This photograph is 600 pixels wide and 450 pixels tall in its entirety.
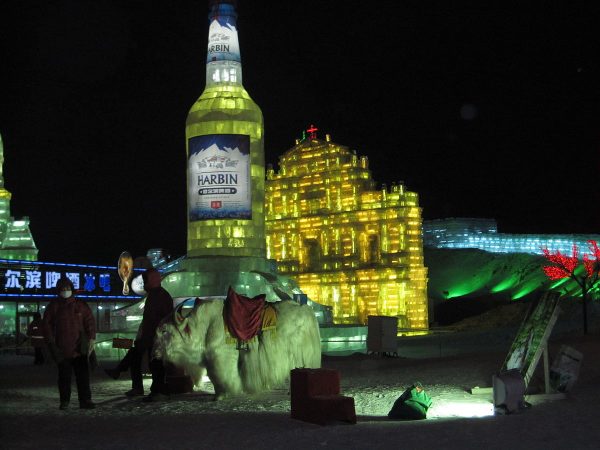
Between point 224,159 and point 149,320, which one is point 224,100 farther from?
point 149,320

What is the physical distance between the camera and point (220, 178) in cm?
3522

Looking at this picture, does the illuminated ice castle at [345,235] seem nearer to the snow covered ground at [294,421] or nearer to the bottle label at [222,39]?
the bottle label at [222,39]

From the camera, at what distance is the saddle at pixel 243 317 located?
14.3 metres

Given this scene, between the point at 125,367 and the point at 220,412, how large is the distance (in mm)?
3396

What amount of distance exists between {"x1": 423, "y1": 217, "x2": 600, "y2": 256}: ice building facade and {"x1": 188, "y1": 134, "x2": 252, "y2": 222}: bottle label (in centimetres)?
5313

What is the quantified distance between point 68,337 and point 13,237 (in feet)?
159

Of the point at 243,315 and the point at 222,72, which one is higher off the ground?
the point at 222,72

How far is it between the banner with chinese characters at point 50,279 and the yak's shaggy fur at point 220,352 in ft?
77.0

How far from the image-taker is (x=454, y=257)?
84000 mm

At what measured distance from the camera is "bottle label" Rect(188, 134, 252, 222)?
35.2 meters

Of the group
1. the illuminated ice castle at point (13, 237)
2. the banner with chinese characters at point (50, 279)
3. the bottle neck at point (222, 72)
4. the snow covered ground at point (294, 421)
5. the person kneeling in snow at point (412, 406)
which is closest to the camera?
the snow covered ground at point (294, 421)

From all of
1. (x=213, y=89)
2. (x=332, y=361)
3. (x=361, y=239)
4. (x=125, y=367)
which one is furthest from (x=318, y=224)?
(x=125, y=367)

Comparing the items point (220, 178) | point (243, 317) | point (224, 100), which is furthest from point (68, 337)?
point (224, 100)

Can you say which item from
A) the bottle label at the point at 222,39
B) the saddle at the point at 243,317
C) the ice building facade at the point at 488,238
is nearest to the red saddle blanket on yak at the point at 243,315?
the saddle at the point at 243,317
